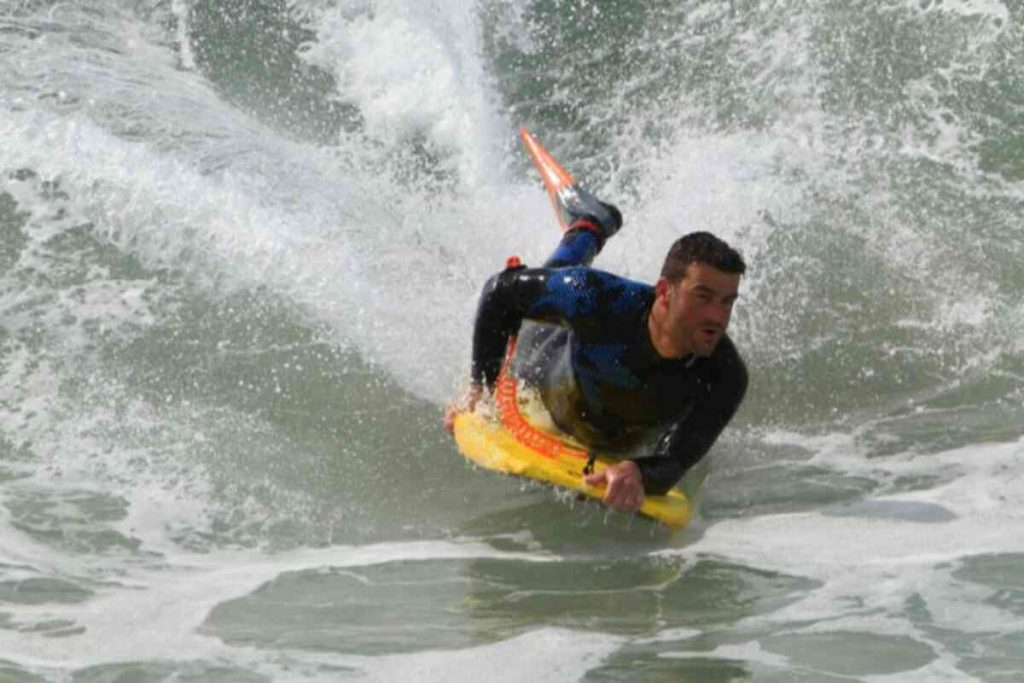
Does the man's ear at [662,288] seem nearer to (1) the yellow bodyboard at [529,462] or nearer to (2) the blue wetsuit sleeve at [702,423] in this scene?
(2) the blue wetsuit sleeve at [702,423]

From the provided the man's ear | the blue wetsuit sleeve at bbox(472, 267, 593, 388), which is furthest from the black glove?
the man's ear

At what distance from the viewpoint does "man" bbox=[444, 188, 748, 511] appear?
5.06 meters

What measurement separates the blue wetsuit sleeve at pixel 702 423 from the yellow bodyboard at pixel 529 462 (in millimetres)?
77

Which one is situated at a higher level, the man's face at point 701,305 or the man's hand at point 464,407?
the man's face at point 701,305

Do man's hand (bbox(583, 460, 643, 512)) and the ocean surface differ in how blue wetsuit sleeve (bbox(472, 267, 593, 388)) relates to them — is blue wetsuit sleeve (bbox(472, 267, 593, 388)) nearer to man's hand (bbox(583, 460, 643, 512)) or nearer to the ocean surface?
the ocean surface

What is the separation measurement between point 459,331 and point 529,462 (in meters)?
1.52

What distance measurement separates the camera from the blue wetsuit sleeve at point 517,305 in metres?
5.49

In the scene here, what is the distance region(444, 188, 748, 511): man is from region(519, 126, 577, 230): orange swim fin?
3.29 feet

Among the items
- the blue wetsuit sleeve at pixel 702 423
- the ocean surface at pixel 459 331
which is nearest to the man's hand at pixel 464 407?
the ocean surface at pixel 459 331

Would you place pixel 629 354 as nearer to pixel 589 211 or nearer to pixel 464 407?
pixel 464 407

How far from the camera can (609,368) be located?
5504mm

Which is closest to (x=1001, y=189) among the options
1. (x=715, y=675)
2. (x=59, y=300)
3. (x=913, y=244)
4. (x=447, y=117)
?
(x=913, y=244)

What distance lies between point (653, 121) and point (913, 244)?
2.03 m

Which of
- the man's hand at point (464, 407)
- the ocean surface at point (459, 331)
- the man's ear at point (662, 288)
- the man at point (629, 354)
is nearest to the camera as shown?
the ocean surface at point (459, 331)
